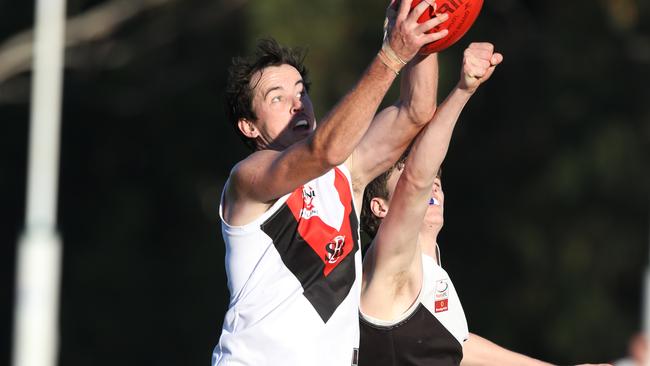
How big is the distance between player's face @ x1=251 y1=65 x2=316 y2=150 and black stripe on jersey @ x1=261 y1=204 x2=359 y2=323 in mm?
437

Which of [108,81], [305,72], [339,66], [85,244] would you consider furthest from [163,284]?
[305,72]

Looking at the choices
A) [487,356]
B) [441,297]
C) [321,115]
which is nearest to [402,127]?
[441,297]

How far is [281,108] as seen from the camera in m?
6.23

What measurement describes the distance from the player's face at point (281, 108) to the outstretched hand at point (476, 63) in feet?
2.19

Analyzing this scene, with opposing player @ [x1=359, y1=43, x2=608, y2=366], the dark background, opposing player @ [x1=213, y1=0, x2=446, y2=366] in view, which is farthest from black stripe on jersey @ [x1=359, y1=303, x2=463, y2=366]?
the dark background

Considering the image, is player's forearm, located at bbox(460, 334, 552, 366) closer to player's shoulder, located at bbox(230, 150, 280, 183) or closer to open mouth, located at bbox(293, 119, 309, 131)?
open mouth, located at bbox(293, 119, 309, 131)

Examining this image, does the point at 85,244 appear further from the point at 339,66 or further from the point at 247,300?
the point at 247,300

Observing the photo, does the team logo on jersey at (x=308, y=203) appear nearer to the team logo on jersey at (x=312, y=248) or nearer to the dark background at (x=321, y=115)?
the team logo on jersey at (x=312, y=248)

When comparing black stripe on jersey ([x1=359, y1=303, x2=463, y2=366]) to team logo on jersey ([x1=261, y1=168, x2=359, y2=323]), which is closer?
team logo on jersey ([x1=261, y1=168, x2=359, y2=323])

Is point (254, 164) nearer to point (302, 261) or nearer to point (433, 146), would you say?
point (302, 261)

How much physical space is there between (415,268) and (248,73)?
112 centimetres

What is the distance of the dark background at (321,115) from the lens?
22.5m

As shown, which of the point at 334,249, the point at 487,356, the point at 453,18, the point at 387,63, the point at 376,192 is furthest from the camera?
the point at 487,356

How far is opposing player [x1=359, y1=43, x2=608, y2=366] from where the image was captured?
20.6ft
